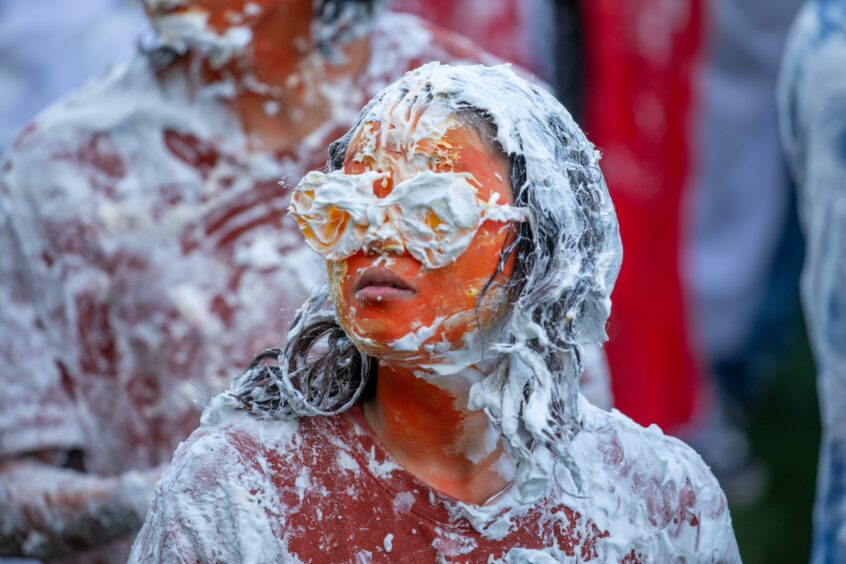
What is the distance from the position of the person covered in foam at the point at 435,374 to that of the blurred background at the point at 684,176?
289 cm

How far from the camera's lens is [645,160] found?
5348 mm

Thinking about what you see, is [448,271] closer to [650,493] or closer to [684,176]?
[650,493]

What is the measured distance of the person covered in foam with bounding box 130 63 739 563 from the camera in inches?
81.7

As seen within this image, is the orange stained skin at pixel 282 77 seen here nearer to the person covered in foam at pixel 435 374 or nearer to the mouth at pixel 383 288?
the person covered in foam at pixel 435 374

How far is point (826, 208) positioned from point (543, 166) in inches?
66.9

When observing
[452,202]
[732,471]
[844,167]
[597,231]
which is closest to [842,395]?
[844,167]

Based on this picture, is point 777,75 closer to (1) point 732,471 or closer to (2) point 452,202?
(1) point 732,471

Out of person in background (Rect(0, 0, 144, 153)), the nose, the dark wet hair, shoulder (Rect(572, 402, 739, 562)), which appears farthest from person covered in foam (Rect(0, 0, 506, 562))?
person in background (Rect(0, 0, 144, 153))

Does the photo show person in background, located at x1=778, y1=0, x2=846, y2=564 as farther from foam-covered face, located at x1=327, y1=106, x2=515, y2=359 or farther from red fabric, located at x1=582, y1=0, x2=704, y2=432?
foam-covered face, located at x1=327, y1=106, x2=515, y2=359


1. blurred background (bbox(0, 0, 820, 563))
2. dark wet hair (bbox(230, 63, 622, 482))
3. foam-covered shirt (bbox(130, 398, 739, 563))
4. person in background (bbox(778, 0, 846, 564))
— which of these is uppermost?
dark wet hair (bbox(230, 63, 622, 482))

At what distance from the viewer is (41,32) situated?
5.17 metres

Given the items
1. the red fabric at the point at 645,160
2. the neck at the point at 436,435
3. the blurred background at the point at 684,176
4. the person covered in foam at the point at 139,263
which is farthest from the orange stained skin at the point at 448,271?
the red fabric at the point at 645,160

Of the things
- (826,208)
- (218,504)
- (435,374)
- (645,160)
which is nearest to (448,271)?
(435,374)

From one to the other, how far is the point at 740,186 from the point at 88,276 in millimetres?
3663
